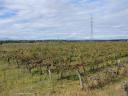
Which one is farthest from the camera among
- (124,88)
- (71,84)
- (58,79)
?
(58,79)

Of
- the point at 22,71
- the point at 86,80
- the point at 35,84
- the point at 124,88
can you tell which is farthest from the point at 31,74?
the point at 124,88

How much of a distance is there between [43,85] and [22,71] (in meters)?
6.74

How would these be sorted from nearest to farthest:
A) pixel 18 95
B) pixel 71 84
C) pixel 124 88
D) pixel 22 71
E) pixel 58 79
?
pixel 124 88 < pixel 18 95 < pixel 71 84 < pixel 58 79 < pixel 22 71

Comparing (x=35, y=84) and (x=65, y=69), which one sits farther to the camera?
(x=65, y=69)

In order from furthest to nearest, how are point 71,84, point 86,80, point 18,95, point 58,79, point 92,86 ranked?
point 58,79, point 71,84, point 86,80, point 92,86, point 18,95

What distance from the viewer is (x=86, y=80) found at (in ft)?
62.8

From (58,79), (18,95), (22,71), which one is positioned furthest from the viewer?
(22,71)

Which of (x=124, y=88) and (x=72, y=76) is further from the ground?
(x=124, y=88)

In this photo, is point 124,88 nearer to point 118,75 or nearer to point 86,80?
point 86,80

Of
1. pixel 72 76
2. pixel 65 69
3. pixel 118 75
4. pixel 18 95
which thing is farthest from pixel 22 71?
pixel 18 95

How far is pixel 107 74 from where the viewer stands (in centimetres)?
2150

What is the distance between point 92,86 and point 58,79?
5.10m

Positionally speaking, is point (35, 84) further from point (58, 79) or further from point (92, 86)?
point (92, 86)

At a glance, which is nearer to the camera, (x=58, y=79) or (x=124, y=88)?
(x=124, y=88)
